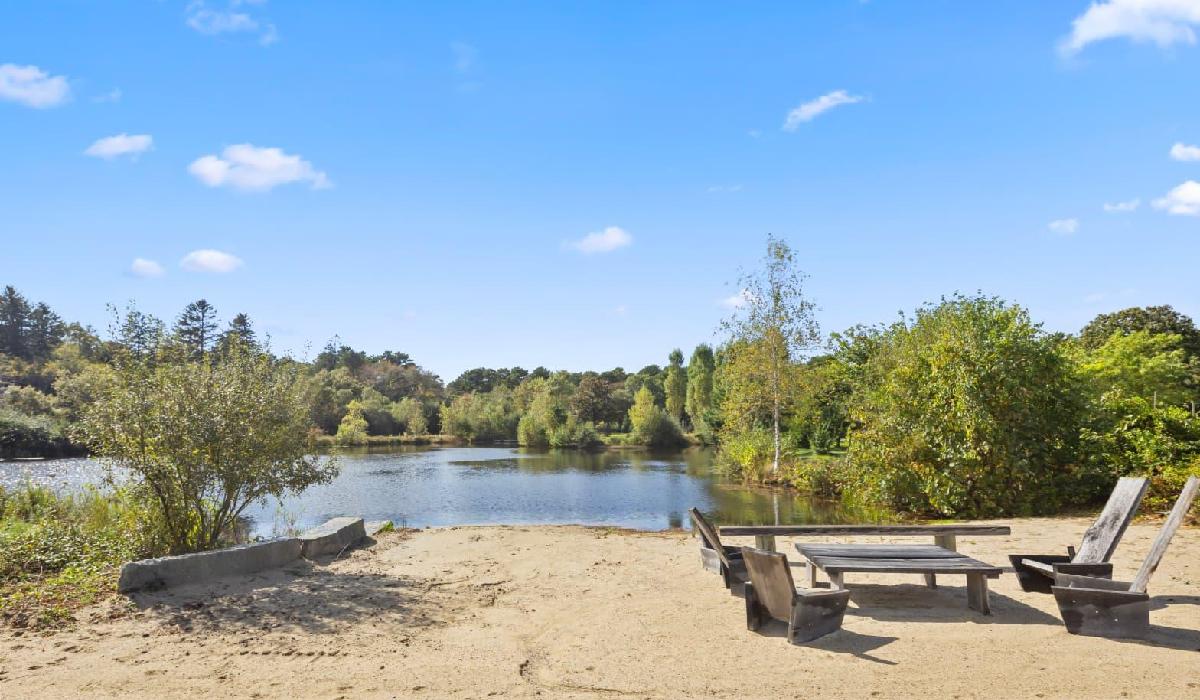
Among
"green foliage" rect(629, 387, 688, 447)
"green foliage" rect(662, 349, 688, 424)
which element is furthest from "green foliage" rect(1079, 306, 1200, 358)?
"green foliage" rect(662, 349, 688, 424)

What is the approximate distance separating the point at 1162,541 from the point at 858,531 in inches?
97.2

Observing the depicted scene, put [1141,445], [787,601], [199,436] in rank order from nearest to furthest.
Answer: [787,601]
[199,436]
[1141,445]

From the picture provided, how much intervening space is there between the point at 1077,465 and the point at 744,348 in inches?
529

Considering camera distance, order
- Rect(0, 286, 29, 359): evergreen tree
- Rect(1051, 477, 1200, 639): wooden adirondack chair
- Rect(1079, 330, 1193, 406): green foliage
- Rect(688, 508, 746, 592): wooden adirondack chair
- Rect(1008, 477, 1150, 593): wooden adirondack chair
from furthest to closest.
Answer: Rect(0, 286, 29, 359): evergreen tree
Rect(1079, 330, 1193, 406): green foliage
Rect(688, 508, 746, 592): wooden adirondack chair
Rect(1008, 477, 1150, 593): wooden adirondack chair
Rect(1051, 477, 1200, 639): wooden adirondack chair

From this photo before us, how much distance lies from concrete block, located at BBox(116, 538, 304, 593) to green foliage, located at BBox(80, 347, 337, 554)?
0.60m

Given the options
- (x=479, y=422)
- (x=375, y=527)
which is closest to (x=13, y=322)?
(x=479, y=422)

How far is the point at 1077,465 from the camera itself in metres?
13.9

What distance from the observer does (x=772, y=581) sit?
5.57 meters

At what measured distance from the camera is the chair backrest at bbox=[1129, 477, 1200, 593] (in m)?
5.31

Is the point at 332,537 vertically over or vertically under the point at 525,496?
over

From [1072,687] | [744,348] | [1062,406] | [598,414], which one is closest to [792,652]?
[1072,687]

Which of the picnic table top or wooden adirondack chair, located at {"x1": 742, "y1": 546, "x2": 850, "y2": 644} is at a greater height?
the picnic table top

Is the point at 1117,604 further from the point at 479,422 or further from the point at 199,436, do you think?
the point at 479,422

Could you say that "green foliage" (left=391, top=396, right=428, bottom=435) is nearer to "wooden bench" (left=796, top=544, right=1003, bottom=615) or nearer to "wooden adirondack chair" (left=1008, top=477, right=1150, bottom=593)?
"wooden bench" (left=796, top=544, right=1003, bottom=615)
